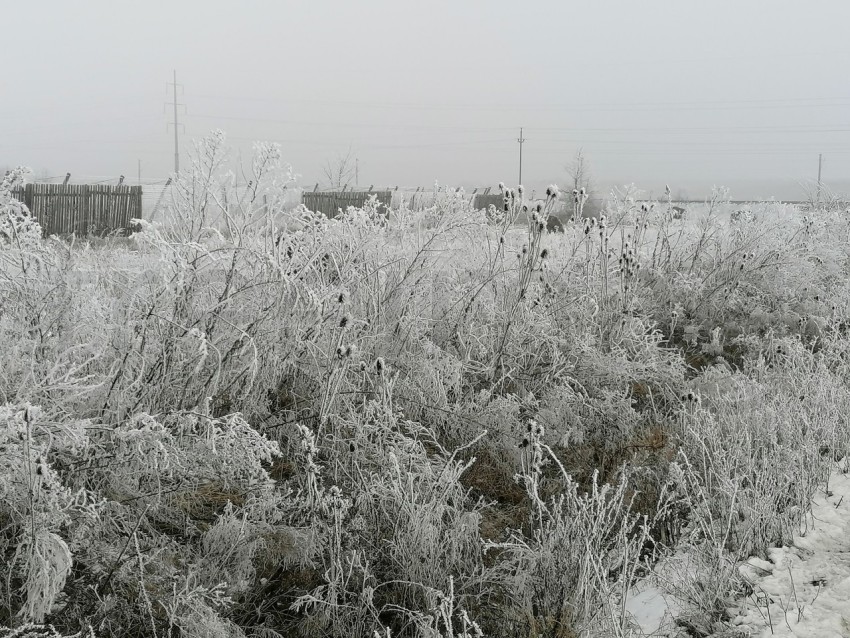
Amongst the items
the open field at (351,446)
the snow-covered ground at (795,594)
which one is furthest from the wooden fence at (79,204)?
the snow-covered ground at (795,594)

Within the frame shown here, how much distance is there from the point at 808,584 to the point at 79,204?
64.8 feet

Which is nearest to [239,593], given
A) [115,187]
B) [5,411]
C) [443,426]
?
[5,411]

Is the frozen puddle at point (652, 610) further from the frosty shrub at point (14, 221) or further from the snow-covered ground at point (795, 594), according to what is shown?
the frosty shrub at point (14, 221)

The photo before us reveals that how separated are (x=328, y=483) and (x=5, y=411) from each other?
4.98 ft

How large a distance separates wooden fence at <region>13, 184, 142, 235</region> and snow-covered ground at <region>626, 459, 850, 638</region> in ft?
59.2

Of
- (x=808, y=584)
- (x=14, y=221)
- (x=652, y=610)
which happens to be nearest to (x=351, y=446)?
(x=652, y=610)

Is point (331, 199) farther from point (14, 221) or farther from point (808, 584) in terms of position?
point (808, 584)

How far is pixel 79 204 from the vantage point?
63.0ft

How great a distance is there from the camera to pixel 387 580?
3.01 m

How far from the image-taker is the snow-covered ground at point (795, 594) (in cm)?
262

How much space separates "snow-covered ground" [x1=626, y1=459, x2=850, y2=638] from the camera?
2.62 meters

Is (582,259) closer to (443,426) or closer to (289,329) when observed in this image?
(443,426)

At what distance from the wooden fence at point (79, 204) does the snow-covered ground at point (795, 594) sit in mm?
18046

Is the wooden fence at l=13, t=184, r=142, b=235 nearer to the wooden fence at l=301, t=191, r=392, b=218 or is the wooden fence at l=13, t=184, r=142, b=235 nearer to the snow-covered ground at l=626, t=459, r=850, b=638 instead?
the wooden fence at l=301, t=191, r=392, b=218
